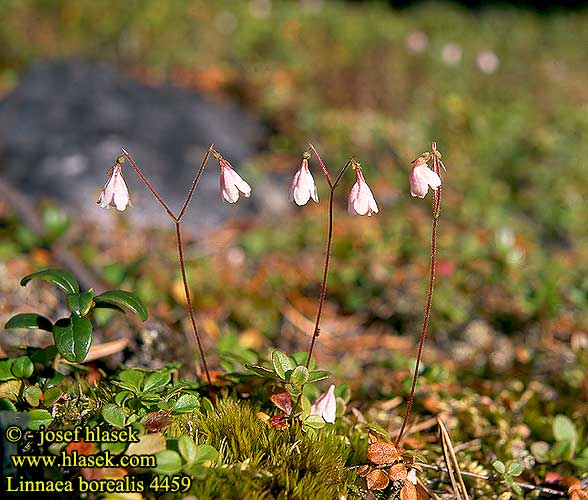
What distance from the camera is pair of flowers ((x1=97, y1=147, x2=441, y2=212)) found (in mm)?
1739

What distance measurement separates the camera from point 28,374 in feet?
6.22

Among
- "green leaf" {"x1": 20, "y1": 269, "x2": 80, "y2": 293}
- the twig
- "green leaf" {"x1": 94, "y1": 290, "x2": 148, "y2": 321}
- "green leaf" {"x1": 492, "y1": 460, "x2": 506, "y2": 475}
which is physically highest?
"green leaf" {"x1": 20, "y1": 269, "x2": 80, "y2": 293}

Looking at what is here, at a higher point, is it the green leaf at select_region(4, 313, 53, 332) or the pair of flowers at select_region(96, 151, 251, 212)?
the pair of flowers at select_region(96, 151, 251, 212)

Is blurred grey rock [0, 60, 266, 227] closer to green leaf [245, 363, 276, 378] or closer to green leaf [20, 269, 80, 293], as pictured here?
green leaf [20, 269, 80, 293]

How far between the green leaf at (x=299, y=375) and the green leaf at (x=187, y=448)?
0.38 meters

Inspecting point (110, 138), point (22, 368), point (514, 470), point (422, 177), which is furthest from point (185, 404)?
point (110, 138)

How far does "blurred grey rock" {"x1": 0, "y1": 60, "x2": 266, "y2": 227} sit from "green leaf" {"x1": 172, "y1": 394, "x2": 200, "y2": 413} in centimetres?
268

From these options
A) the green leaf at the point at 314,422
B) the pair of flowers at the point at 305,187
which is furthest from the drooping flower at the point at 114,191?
the green leaf at the point at 314,422

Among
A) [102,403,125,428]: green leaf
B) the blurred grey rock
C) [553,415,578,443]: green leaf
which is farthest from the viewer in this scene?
the blurred grey rock

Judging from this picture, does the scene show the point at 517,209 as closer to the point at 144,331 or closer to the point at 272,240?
the point at 272,240

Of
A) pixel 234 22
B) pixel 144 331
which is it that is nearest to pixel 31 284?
pixel 144 331

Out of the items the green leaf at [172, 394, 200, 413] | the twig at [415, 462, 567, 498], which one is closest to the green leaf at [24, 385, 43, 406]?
the green leaf at [172, 394, 200, 413]

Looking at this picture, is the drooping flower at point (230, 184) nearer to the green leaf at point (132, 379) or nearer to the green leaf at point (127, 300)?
the green leaf at point (127, 300)

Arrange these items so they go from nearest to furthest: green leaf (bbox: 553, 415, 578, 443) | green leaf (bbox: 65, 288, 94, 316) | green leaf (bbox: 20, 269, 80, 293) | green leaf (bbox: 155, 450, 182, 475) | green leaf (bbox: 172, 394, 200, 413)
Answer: green leaf (bbox: 155, 450, 182, 475) < green leaf (bbox: 172, 394, 200, 413) < green leaf (bbox: 65, 288, 94, 316) < green leaf (bbox: 20, 269, 80, 293) < green leaf (bbox: 553, 415, 578, 443)
